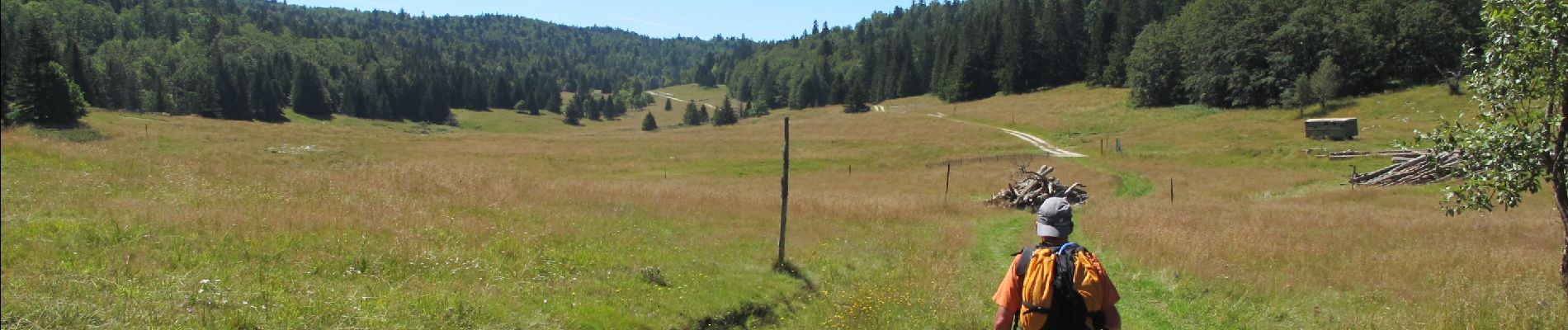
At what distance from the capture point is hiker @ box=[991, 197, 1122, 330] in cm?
570

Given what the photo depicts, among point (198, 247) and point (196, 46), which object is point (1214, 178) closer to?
point (198, 247)

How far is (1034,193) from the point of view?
98.7 ft

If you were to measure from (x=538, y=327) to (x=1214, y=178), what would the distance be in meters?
38.6

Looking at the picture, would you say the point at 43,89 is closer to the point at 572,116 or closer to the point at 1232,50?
the point at 1232,50

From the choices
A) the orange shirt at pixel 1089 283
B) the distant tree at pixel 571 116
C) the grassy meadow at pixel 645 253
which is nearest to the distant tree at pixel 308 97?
the distant tree at pixel 571 116

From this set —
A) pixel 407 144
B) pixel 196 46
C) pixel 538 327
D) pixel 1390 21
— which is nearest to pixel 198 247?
pixel 538 327

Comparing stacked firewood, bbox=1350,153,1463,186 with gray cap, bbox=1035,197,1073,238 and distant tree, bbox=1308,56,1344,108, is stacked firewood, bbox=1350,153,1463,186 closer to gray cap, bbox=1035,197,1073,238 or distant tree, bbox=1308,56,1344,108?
distant tree, bbox=1308,56,1344,108

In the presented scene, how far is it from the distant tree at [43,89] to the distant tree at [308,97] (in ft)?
339

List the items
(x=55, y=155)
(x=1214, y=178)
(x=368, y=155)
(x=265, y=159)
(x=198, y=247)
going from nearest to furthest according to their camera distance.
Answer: (x=198, y=247), (x=55, y=155), (x=1214, y=178), (x=265, y=159), (x=368, y=155)

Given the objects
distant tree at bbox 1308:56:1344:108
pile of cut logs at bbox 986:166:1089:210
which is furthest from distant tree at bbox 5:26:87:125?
distant tree at bbox 1308:56:1344:108

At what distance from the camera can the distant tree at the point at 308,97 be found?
14988 centimetres

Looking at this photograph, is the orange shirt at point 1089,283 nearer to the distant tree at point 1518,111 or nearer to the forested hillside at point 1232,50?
the distant tree at point 1518,111

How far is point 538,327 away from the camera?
960 cm

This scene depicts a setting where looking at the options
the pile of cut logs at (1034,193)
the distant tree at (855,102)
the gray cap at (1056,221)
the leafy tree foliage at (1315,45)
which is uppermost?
the leafy tree foliage at (1315,45)
